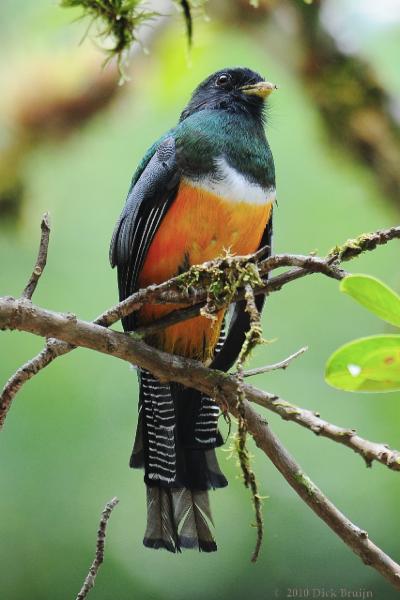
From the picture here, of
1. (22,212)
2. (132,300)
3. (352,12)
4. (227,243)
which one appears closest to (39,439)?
(22,212)

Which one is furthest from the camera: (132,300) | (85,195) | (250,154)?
(85,195)

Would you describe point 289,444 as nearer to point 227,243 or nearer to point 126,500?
point 126,500

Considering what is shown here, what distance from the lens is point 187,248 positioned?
2025 millimetres

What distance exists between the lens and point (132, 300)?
1613 mm

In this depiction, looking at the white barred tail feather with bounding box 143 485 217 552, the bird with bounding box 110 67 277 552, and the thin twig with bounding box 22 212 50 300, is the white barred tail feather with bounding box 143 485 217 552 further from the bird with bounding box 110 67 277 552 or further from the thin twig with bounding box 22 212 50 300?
the thin twig with bounding box 22 212 50 300

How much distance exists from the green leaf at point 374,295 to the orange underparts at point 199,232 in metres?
0.92

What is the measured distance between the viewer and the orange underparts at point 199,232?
1.99 metres

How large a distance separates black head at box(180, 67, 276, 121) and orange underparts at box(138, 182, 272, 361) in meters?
0.32

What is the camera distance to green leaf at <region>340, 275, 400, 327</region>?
40.0 inches

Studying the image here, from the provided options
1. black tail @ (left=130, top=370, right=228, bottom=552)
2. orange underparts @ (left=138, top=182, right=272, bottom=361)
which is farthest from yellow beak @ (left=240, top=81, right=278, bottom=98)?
black tail @ (left=130, top=370, right=228, bottom=552)

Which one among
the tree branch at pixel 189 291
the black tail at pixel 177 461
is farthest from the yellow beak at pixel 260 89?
the black tail at pixel 177 461

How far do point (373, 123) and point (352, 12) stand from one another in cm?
51

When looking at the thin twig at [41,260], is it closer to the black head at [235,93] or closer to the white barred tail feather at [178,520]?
the white barred tail feather at [178,520]

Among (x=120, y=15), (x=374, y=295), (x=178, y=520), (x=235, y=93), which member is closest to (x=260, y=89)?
(x=235, y=93)
